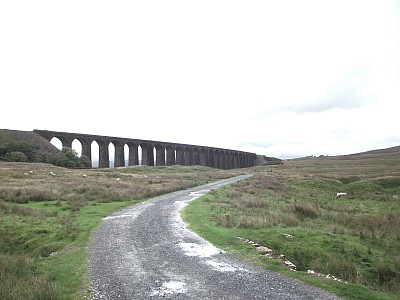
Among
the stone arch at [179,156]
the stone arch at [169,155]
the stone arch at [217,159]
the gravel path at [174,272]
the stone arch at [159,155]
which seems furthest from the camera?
the stone arch at [217,159]

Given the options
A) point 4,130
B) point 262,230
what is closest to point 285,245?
point 262,230

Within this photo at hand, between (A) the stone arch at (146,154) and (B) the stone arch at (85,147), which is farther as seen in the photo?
(A) the stone arch at (146,154)

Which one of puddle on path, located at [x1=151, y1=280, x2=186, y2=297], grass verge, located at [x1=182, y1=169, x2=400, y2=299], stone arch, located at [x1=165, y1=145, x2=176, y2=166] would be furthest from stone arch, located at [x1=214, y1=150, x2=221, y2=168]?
puddle on path, located at [x1=151, y1=280, x2=186, y2=297]

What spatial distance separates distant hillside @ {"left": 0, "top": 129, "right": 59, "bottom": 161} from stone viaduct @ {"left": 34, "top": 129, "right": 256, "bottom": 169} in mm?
1716

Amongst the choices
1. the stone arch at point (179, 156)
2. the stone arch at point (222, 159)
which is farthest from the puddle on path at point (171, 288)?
the stone arch at point (222, 159)

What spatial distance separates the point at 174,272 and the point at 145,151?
301 ft

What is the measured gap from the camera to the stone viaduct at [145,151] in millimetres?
78500

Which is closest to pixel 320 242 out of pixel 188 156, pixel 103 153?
pixel 103 153

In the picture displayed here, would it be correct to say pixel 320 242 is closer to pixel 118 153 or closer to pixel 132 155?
pixel 118 153

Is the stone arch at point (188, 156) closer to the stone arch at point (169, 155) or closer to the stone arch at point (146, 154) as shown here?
the stone arch at point (169, 155)

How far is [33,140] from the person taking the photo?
7588 centimetres

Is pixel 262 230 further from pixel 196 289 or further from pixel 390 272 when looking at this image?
pixel 196 289

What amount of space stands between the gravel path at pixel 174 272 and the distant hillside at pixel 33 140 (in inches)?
2640

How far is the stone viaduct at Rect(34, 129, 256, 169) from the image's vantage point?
7850cm
